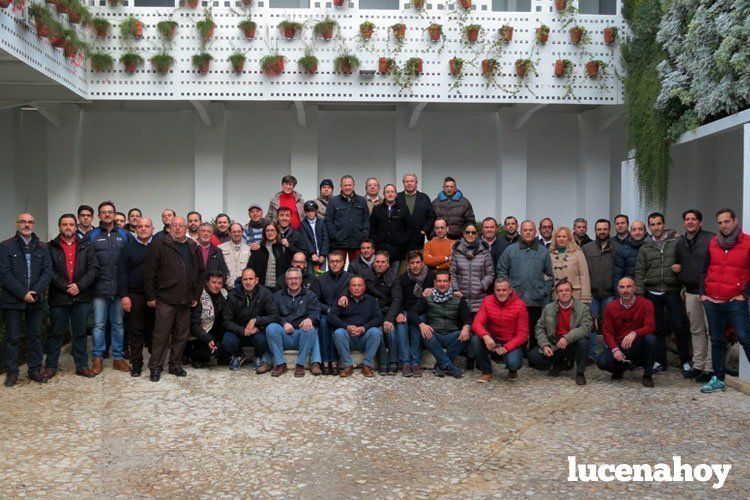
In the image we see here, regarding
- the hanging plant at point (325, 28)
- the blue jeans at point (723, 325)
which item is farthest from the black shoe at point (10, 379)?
the blue jeans at point (723, 325)

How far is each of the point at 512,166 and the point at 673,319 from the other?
18.3ft

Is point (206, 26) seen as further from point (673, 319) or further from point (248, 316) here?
point (673, 319)

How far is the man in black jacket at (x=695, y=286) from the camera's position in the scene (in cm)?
791

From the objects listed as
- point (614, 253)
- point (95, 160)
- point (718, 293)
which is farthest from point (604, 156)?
point (95, 160)

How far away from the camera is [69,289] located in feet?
25.1

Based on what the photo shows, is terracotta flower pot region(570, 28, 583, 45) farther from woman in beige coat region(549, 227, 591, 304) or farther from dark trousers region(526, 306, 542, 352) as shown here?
dark trousers region(526, 306, 542, 352)

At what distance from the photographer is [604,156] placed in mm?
13258

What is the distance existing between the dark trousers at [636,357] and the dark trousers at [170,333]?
474 cm

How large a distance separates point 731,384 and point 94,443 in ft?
21.4

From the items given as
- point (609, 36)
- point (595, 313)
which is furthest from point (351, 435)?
point (609, 36)

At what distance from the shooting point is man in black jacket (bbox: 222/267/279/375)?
8.12 m

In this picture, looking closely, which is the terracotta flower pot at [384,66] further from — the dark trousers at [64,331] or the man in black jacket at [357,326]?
the dark trousers at [64,331]

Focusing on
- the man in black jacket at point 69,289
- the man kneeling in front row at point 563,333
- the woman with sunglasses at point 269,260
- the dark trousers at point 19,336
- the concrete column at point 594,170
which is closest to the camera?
the dark trousers at point 19,336

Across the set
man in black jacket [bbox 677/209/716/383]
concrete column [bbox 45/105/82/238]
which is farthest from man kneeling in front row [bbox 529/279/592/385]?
concrete column [bbox 45/105/82/238]
